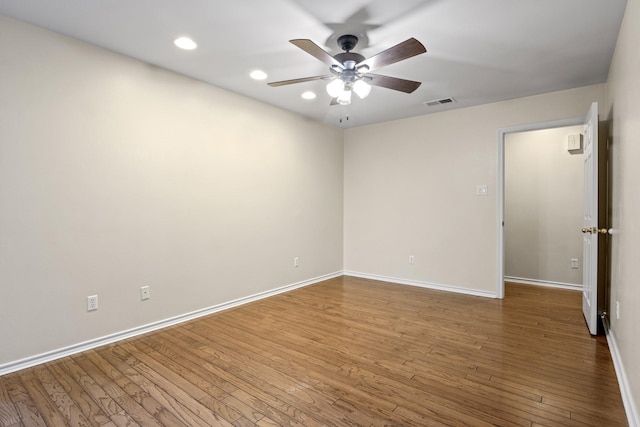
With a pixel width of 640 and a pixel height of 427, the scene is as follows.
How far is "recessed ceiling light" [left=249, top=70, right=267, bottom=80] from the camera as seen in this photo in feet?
10.4

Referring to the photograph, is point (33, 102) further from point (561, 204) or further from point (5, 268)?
point (561, 204)

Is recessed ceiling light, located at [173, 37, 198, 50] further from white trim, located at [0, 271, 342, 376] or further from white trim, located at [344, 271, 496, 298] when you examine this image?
white trim, located at [344, 271, 496, 298]

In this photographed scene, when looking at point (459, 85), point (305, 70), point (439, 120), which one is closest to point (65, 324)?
point (305, 70)

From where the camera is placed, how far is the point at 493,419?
5.75 ft

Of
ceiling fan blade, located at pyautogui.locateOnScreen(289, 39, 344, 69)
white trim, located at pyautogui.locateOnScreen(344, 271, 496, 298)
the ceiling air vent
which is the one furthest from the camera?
white trim, located at pyautogui.locateOnScreen(344, 271, 496, 298)

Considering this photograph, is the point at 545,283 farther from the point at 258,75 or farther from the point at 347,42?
the point at 258,75

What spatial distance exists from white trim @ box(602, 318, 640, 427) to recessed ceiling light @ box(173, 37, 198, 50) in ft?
11.7

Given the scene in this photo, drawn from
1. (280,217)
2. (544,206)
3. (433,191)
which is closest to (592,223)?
(433,191)

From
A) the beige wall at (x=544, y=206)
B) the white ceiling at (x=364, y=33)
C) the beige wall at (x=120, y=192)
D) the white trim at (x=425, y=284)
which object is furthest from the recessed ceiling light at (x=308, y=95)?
the beige wall at (x=544, y=206)

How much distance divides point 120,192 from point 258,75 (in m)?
1.66

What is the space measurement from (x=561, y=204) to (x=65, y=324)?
5.69m

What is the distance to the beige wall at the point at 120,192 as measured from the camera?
7.56 ft

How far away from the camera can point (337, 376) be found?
2215 millimetres

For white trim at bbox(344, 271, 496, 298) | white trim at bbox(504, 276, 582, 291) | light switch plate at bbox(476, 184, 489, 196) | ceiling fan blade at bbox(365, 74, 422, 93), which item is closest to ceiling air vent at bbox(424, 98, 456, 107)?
light switch plate at bbox(476, 184, 489, 196)
